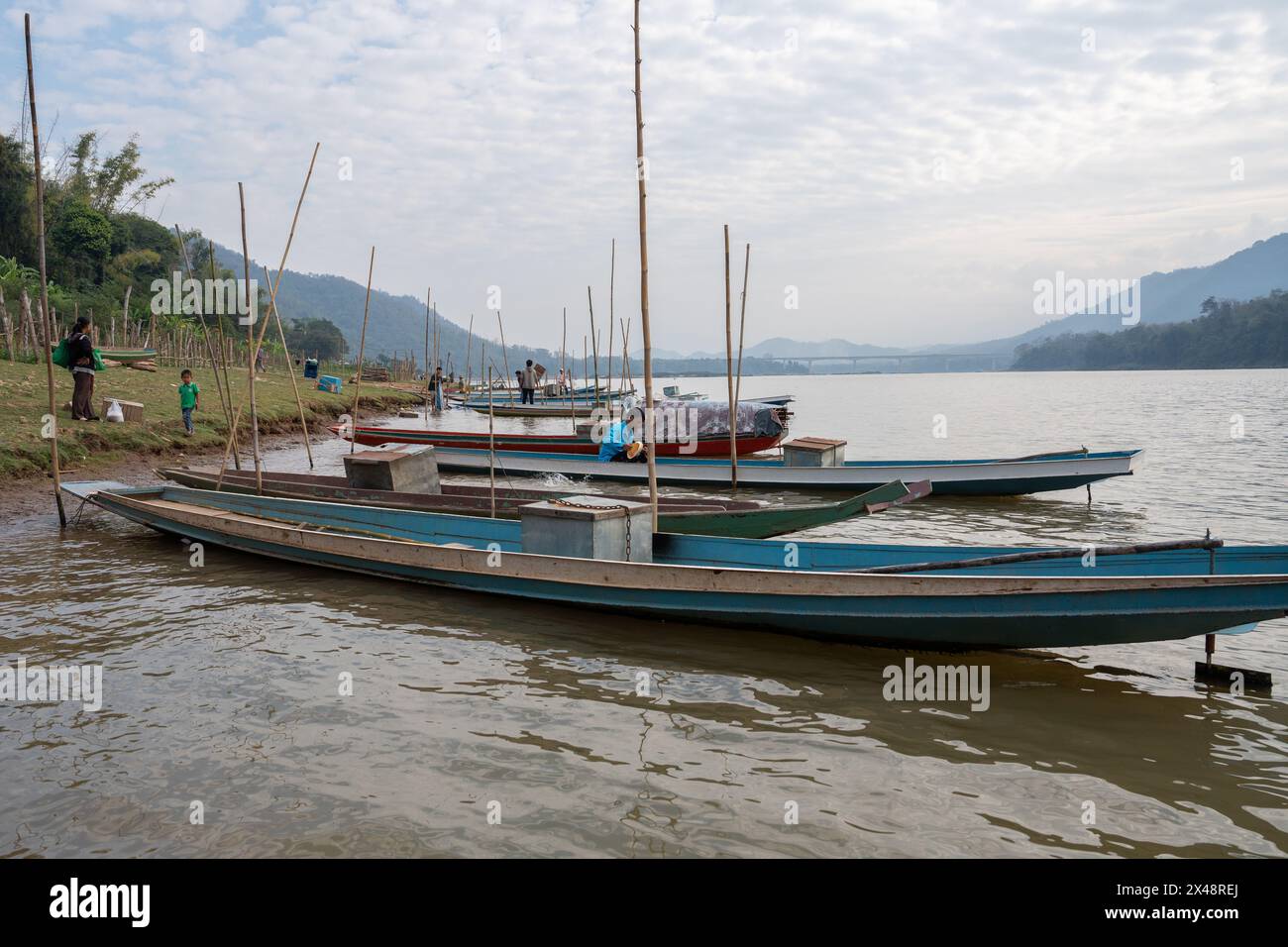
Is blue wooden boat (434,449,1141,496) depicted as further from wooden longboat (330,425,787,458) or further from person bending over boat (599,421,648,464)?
wooden longboat (330,425,787,458)

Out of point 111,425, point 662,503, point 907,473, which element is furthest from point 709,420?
point 111,425

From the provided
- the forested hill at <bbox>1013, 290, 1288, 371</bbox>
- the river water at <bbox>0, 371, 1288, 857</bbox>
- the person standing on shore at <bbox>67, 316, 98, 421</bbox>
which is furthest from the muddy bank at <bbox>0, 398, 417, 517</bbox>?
the forested hill at <bbox>1013, 290, 1288, 371</bbox>

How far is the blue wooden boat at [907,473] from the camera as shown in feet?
43.6

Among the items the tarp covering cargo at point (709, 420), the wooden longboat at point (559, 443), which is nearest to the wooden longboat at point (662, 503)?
the wooden longboat at point (559, 443)

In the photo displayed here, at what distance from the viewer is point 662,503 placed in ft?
28.7

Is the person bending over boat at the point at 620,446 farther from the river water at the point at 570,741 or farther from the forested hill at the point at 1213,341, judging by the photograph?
the forested hill at the point at 1213,341

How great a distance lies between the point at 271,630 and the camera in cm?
692

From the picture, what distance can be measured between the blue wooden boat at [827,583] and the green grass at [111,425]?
5892 millimetres

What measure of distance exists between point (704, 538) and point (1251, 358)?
107m

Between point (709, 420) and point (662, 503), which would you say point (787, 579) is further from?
point (709, 420)

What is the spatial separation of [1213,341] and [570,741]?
110 meters
